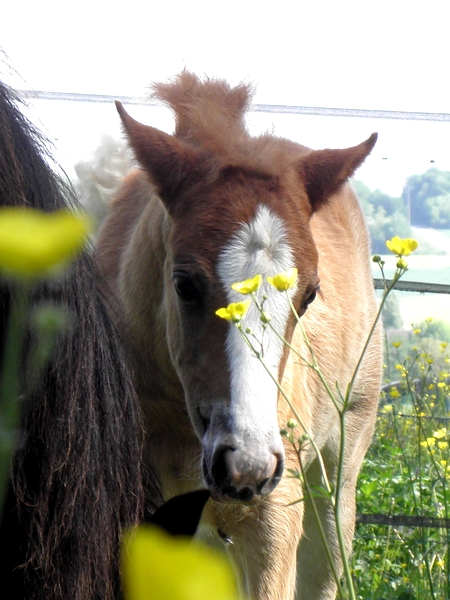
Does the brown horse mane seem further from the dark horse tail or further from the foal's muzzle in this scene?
the dark horse tail

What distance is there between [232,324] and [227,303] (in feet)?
0.26

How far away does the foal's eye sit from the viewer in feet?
6.57

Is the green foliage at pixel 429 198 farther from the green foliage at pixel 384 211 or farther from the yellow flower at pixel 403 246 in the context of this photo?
the yellow flower at pixel 403 246

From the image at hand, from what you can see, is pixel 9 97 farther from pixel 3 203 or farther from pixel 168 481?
pixel 168 481

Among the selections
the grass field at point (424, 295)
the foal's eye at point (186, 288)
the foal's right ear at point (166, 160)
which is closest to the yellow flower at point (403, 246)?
the foal's eye at point (186, 288)

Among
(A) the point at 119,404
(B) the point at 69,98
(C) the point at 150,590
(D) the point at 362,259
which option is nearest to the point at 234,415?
(A) the point at 119,404

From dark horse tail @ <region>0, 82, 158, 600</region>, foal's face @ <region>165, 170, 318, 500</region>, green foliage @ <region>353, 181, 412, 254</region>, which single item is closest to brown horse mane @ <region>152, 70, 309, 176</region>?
foal's face @ <region>165, 170, 318, 500</region>

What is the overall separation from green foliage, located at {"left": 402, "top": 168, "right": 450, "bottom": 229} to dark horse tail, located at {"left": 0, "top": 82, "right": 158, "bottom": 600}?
3950mm

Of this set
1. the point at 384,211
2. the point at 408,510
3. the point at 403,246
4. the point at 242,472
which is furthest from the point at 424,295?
the point at 403,246

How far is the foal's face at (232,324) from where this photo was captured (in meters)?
1.66

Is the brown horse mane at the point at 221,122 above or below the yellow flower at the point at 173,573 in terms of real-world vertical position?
above

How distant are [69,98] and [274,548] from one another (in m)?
3.46

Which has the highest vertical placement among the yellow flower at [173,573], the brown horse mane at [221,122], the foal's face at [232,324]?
the brown horse mane at [221,122]

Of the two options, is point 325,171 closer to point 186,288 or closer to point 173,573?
point 186,288
